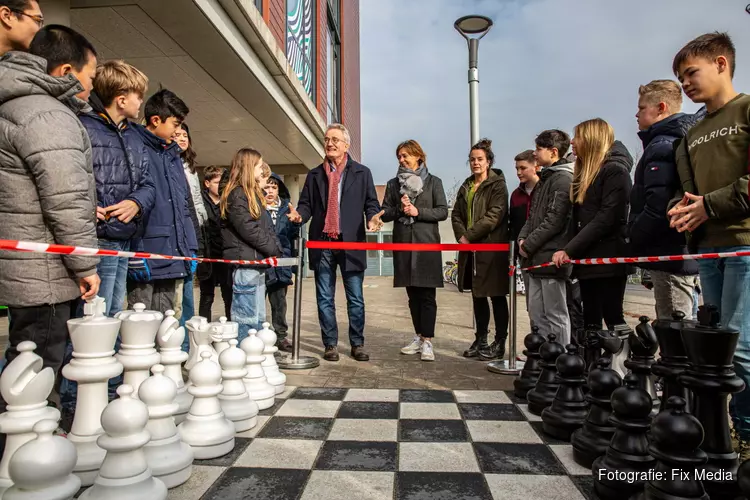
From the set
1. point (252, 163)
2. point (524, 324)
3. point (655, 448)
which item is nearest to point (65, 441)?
point (655, 448)

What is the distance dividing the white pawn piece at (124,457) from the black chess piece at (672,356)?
5.29 feet

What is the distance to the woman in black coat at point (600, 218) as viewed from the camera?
9.00ft

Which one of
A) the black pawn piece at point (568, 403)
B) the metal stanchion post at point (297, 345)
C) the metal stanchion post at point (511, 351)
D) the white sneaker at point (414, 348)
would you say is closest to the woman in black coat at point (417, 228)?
the white sneaker at point (414, 348)

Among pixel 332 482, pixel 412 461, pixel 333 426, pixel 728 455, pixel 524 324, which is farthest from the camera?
pixel 524 324

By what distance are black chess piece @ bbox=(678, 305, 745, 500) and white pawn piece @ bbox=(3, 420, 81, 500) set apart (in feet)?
5.71

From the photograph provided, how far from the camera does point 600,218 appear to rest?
2762 mm

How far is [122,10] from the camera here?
4.73 metres

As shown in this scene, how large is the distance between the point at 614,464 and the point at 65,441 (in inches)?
61.4

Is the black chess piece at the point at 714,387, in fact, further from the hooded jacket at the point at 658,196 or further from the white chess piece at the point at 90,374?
the white chess piece at the point at 90,374

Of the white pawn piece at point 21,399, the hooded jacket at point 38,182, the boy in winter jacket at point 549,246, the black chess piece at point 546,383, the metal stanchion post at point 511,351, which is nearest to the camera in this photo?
the white pawn piece at point 21,399

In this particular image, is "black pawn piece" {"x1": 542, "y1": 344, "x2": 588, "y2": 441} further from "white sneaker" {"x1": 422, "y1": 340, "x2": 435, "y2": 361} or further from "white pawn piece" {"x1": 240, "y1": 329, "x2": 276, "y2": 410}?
"white sneaker" {"x1": 422, "y1": 340, "x2": 435, "y2": 361}

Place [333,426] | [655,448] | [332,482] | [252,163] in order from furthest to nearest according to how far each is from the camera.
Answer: [252,163], [333,426], [332,482], [655,448]

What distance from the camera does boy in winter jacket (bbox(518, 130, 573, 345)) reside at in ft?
10.0

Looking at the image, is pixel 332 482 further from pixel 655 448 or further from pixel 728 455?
pixel 728 455
